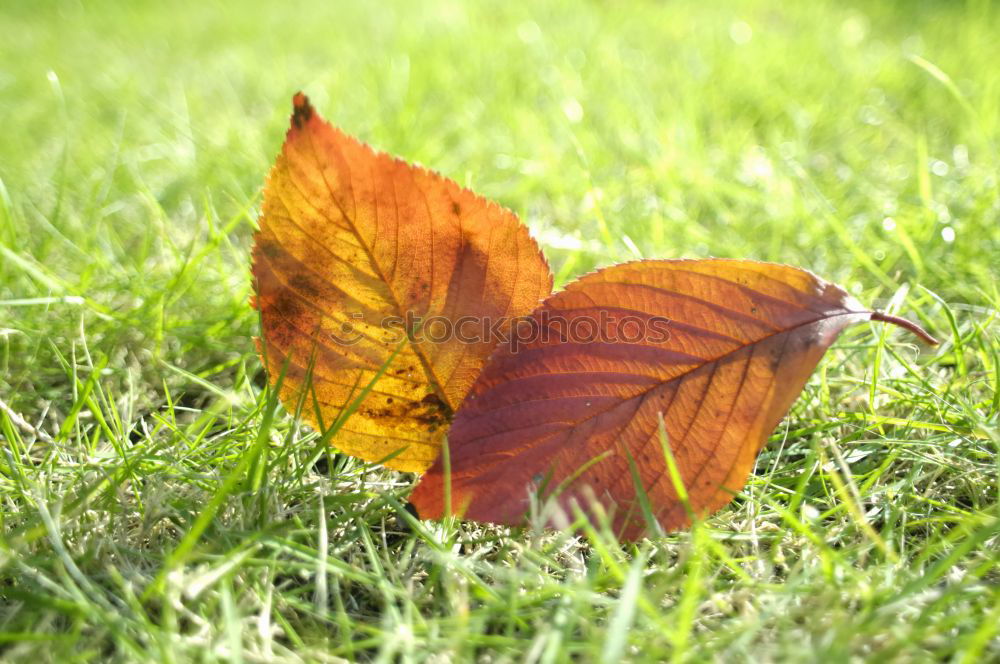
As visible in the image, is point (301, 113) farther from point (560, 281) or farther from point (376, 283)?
point (560, 281)

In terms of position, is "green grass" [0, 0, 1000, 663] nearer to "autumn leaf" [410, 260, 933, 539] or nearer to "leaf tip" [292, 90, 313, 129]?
"autumn leaf" [410, 260, 933, 539]

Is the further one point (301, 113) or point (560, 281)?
point (560, 281)

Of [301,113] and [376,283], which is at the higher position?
[301,113]

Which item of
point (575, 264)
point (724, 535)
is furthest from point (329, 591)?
point (575, 264)

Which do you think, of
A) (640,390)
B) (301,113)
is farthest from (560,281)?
(301,113)

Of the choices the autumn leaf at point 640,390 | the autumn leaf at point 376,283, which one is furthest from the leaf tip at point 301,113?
the autumn leaf at point 640,390

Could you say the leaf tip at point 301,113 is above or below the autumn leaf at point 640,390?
above

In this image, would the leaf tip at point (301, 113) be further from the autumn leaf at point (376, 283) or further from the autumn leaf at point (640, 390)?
the autumn leaf at point (640, 390)
